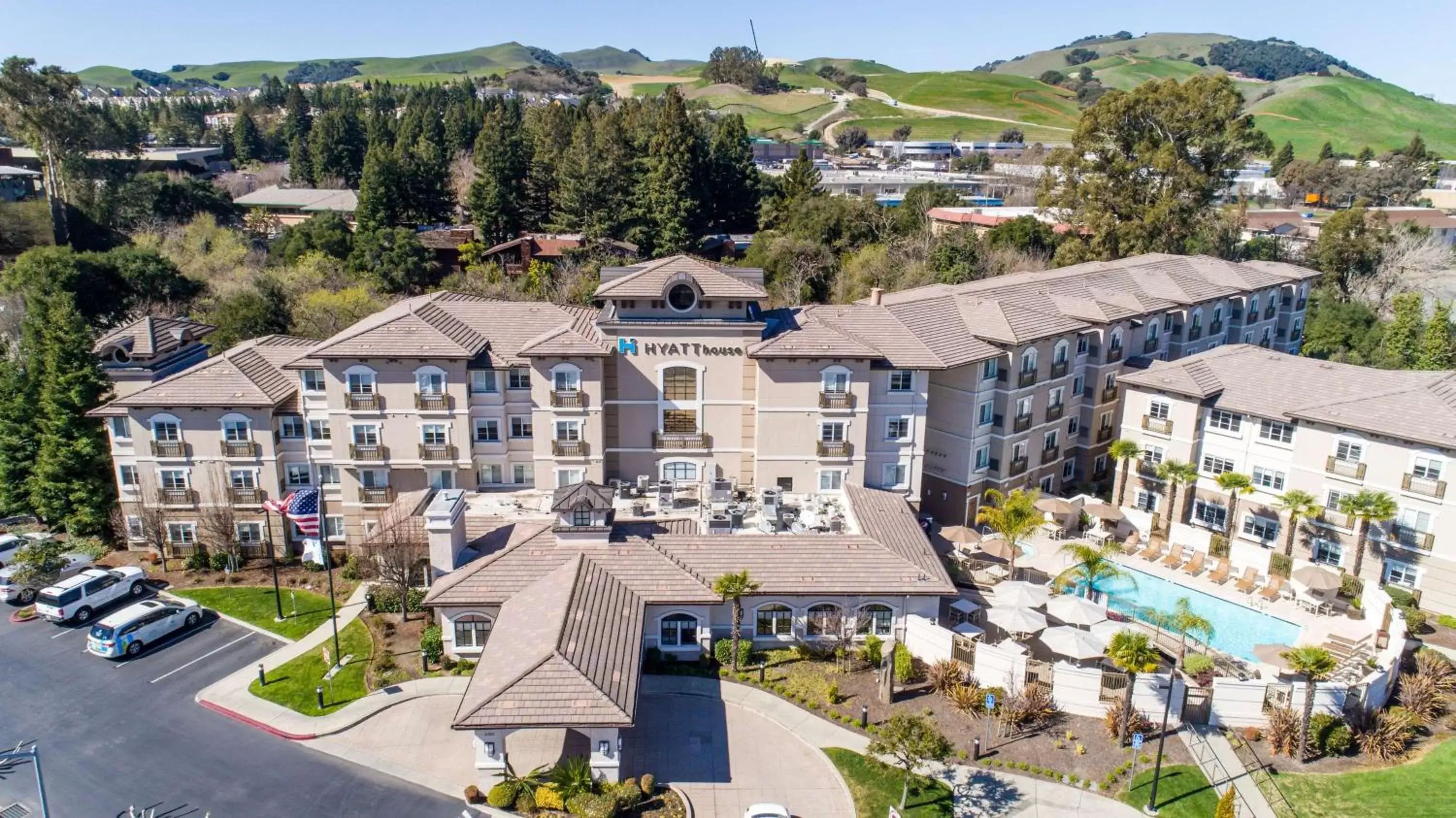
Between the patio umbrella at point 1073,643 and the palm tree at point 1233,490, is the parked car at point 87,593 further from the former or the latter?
the palm tree at point 1233,490

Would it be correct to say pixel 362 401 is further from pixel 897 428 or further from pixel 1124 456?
pixel 1124 456

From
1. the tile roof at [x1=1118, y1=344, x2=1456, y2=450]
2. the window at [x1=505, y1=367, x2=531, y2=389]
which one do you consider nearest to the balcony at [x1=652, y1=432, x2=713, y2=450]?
the window at [x1=505, y1=367, x2=531, y2=389]

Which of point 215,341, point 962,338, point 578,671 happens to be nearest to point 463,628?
point 578,671

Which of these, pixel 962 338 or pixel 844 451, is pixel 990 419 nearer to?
pixel 962 338

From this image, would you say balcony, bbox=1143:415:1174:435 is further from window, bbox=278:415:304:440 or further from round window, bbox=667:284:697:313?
window, bbox=278:415:304:440

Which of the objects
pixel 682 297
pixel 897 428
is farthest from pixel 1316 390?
pixel 682 297

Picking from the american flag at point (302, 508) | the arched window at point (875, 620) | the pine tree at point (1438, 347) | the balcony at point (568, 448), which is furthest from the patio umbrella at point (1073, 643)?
the pine tree at point (1438, 347)
